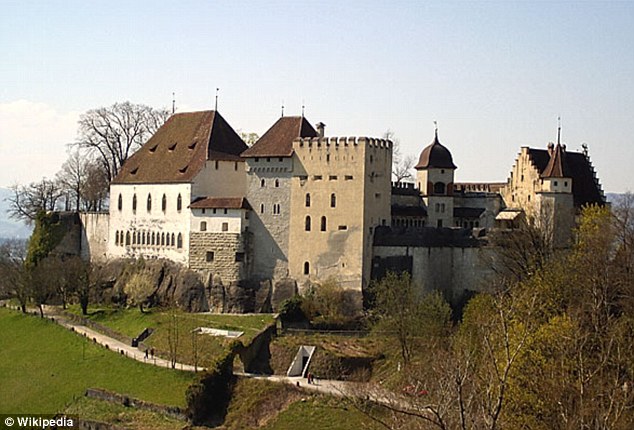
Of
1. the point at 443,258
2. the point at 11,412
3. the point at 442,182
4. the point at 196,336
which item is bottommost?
the point at 11,412

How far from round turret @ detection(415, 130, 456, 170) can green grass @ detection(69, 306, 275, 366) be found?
49.9 ft

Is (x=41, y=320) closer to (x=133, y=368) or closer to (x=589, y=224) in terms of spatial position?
(x=133, y=368)

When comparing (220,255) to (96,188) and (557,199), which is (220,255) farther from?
(96,188)

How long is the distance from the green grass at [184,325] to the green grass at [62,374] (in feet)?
7.88

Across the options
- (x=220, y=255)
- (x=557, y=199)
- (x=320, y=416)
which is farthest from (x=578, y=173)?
(x=320, y=416)

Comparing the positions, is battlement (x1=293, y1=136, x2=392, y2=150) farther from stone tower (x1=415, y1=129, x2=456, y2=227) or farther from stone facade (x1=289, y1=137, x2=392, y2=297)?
stone tower (x1=415, y1=129, x2=456, y2=227)

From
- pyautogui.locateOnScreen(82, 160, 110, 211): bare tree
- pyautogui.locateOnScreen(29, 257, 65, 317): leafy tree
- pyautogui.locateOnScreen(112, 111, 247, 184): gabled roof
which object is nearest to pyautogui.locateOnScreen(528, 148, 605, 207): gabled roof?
pyautogui.locateOnScreen(112, 111, 247, 184): gabled roof

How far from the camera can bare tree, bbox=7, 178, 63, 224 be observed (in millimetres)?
78375

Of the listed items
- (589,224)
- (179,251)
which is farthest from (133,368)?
(589,224)

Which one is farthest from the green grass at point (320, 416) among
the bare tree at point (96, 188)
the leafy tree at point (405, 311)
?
the bare tree at point (96, 188)

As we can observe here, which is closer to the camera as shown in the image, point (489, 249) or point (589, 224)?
point (589, 224)

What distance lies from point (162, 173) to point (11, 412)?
2103cm

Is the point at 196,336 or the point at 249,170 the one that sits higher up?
the point at 249,170

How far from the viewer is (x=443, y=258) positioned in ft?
185
